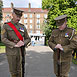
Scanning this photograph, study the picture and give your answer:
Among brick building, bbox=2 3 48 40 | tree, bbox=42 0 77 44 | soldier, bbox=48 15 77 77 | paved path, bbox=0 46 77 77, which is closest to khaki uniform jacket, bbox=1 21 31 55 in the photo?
soldier, bbox=48 15 77 77

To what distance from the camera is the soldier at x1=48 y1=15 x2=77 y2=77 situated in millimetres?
2217

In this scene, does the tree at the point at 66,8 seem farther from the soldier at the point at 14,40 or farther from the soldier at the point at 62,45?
the soldier at the point at 14,40

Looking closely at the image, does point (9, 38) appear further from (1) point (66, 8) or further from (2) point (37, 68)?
(1) point (66, 8)

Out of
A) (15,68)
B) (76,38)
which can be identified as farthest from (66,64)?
(15,68)

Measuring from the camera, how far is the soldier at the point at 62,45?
2.22 m

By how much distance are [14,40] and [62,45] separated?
1174 mm

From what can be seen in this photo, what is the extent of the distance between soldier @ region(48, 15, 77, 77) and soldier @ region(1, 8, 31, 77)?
805mm

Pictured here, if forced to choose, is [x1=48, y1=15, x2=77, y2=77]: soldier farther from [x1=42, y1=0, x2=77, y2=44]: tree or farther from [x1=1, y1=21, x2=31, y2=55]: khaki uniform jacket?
[x1=42, y1=0, x2=77, y2=44]: tree

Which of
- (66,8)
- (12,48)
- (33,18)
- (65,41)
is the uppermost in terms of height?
(33,18)

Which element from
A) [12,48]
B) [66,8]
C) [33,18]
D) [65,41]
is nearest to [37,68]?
[12,48]

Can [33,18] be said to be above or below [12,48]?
above

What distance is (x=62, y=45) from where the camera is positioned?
Result: 235 cm

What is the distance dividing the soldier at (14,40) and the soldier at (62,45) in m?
0.80

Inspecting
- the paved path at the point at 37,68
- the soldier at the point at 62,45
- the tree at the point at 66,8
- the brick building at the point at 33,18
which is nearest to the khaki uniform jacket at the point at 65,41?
the soldier at the point at 62,45
